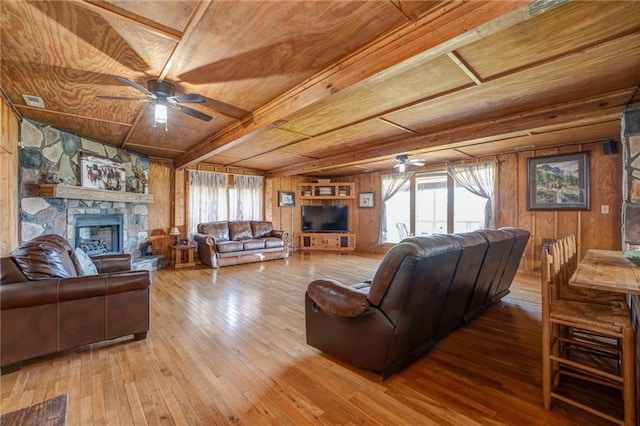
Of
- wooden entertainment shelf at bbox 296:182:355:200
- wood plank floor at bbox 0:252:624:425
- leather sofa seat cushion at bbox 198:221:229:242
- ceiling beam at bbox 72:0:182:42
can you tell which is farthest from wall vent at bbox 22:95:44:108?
wooden entertainment shelf at bbox 296:182:355:200

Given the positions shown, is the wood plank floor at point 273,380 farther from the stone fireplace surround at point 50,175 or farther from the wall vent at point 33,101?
the wall vent at point 33,101

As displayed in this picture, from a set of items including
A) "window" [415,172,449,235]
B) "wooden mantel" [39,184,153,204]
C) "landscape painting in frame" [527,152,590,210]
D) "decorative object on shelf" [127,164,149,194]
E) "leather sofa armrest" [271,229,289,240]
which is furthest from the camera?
"leather sofa armrest" [271,229,289,240]

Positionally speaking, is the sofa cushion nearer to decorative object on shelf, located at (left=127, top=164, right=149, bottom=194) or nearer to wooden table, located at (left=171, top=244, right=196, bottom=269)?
wooden table, located at (left=171, top=244, right=196, bottom=269)

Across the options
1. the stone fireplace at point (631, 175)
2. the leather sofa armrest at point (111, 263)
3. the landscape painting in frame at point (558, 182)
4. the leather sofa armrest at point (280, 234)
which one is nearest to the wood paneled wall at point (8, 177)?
the leather sofa armrest at point (111, 263)

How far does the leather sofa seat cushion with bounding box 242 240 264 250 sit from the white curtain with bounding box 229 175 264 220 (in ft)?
4.10

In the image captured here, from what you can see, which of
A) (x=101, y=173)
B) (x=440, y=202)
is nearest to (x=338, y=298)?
(x=101, y=173)

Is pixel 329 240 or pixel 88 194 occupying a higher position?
pixel 88 194

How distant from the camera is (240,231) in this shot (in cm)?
676

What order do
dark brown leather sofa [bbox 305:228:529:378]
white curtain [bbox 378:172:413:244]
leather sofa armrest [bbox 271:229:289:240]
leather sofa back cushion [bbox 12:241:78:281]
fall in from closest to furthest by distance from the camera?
dark brown leather sofa [bbox 305:228:529:378]
leather sofa back cushion [bbox 12:241:78:281]
leather sofa armrest [bbox 271:229:289:240]
white curtain [bbox 378:172:413:244]

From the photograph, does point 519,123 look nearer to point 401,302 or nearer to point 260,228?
point 401,302

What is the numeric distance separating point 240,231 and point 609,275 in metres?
6.32

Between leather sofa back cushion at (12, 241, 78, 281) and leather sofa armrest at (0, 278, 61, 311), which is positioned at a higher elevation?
leather sofa back cushion at (12, 241, 78, 281)

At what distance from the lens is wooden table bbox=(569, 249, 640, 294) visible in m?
1.45

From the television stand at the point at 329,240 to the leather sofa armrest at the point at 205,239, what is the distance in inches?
122
